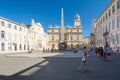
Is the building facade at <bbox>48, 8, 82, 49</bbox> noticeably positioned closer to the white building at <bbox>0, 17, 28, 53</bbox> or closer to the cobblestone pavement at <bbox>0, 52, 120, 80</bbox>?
the white building at <bbox>0, 17, 28, 53</bbox>

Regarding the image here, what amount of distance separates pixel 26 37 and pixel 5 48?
16.2m

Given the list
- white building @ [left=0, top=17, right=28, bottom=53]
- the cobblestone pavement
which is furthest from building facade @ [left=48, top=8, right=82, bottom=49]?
the cobblestone pavement

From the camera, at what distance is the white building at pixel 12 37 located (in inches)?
1776

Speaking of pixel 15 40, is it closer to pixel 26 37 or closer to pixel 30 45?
pixel 26 37

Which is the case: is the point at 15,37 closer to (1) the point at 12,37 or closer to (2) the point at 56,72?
(1) the point at 12,37

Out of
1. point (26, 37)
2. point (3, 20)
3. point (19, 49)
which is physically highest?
point (3, 20)

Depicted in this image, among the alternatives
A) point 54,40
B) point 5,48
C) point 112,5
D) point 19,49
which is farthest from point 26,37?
point 54,40

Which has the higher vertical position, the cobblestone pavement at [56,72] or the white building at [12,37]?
the white building at [12,37]

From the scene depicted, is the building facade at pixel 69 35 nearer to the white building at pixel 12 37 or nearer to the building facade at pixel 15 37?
the building facade at pixel 15 37

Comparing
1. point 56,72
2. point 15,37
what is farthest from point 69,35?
point 56,72

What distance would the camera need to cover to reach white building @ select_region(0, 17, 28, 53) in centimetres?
4512

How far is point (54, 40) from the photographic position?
4176 inches

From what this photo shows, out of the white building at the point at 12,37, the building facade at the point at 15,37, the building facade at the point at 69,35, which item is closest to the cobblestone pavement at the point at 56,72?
the white building at the point at 12,37

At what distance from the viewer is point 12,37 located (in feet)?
166
